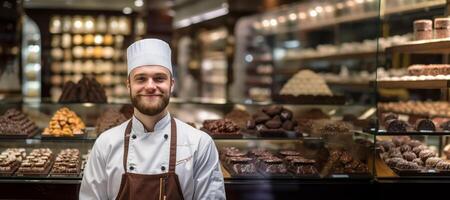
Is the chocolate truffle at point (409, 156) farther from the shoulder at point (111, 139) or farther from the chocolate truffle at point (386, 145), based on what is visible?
the shoulder at point (111, 139)

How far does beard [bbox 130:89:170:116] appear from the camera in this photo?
2.82 metres

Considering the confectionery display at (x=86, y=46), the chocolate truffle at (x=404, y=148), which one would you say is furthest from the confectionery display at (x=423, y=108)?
the confectionery display at (x=86, y=46)

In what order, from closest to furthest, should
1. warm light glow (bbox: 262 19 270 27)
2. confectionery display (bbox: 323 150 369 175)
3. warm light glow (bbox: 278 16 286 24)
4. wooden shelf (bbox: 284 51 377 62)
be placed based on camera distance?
confectionery display (bbox: 323 150 369 175), wooden shelf (bbox: 284 51 377 62), warm light glow (bbox: 278 16 286 24), warm light glow (bbox: 262 19 270 27)

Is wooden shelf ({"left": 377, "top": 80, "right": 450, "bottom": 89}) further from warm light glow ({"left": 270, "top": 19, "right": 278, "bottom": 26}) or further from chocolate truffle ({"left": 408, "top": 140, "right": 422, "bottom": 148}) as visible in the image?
warm light glow ({"left": 270, "top": 19, "right": 278, "bottom": 26})

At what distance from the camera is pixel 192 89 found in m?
14.4

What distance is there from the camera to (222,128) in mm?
4430

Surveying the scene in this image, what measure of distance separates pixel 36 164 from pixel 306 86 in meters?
2.52

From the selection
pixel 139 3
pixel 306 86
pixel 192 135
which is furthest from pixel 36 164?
pixel 139 3

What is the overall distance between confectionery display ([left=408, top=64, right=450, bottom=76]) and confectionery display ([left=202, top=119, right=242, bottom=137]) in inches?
53.0

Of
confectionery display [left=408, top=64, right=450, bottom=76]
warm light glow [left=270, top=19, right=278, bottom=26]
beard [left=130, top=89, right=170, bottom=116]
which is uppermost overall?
warm light glow [left=270, top=19, right=278, bottom=26]

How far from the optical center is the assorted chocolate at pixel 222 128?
4.39m

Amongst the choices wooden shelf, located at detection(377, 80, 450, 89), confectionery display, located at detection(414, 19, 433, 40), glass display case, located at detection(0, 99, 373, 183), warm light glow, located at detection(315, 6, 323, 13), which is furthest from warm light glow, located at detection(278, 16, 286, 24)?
confectionery display, located at detection(414, 19, 433, 40)

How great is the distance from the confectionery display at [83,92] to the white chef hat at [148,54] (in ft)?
7.82

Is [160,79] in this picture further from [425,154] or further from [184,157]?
[425,154]
